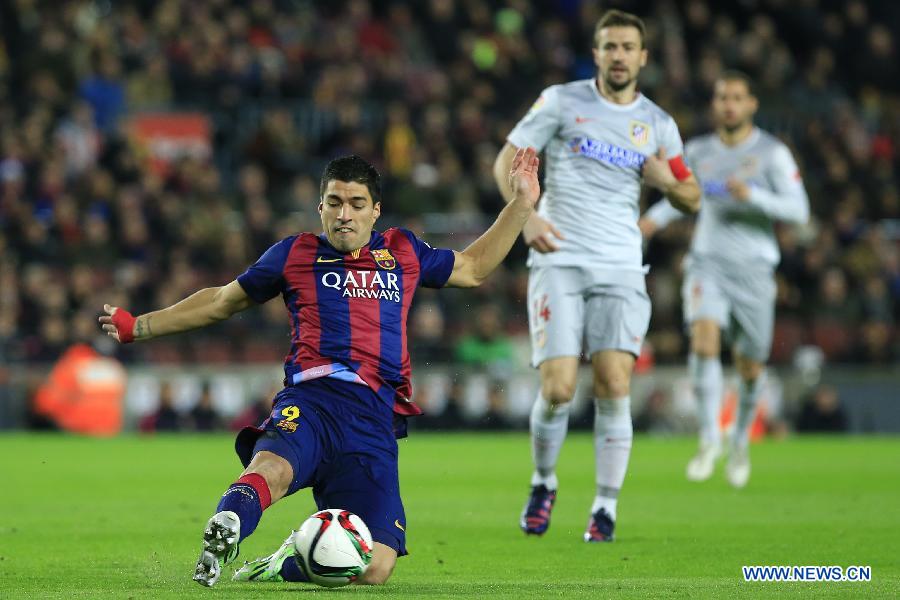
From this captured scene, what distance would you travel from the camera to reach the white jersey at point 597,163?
8.77 metres

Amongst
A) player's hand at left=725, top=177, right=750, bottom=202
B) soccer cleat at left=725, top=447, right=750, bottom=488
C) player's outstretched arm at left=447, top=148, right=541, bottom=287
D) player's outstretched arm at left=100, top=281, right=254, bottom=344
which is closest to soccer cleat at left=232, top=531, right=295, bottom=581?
player's outstretched arm at left=100, top=281, right=254, bottom=344

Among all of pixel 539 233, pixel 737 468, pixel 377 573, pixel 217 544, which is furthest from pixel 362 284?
pixel 737 468

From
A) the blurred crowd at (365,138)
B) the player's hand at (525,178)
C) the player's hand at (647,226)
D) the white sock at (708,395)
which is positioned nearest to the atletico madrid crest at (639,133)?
the player's hand at (647,226)

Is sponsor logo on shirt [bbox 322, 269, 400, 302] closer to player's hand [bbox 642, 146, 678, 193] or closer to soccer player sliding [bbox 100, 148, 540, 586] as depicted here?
soccer player sliding [bbox 100, 148, 540, 586]

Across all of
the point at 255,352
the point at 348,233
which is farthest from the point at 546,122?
the point at 255,352

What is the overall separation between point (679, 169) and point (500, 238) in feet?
6.71

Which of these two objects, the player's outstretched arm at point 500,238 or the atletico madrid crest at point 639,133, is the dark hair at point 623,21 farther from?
the player's outstretched arm at point 500,238

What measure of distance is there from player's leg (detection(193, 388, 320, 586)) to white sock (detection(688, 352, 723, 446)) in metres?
6.14

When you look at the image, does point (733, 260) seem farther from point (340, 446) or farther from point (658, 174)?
point (340, 446)

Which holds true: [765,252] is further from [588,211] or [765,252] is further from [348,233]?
[348,233]

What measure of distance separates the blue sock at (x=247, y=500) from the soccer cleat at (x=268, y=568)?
1.17ft

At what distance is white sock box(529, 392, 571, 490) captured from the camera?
28.4 ft

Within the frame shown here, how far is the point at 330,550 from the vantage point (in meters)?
5.97

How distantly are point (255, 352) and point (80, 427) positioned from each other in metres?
2.24
